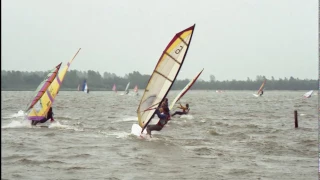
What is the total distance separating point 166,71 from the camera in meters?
13.2

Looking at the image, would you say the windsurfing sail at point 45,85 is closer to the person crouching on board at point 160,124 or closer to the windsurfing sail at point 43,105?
the windsurfing sail at point 43,105

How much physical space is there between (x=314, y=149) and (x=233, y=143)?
8.39 feet

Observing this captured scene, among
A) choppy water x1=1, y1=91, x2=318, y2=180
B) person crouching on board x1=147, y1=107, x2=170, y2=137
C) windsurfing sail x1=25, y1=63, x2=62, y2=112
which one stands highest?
windsurfing sail x1=25, y1=63, x2=62, y2=112

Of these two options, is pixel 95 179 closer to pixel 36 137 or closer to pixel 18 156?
pixel 18 156

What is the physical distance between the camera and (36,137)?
13969mm

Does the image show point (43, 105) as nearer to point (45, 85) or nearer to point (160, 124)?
point (45, 85)

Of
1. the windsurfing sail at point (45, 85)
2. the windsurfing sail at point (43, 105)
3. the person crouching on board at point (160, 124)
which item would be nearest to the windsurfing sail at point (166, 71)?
the person crouching on board at point (160, 124)

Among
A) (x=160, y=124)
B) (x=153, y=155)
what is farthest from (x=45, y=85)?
(x=153, y=155)

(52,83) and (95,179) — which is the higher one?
(52,83)

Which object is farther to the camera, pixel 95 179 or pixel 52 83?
pixel 52 83

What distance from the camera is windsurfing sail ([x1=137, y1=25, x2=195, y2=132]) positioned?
12820 millimetres

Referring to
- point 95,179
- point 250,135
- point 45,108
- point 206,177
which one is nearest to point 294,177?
point 206,177

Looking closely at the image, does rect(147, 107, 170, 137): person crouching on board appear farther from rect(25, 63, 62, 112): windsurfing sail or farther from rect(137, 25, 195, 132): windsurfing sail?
rect(25, 63, 62, 112): windsurfing sail

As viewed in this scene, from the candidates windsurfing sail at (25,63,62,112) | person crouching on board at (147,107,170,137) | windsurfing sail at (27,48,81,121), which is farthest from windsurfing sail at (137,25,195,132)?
windsurfing sail at (25,63,62,112)
